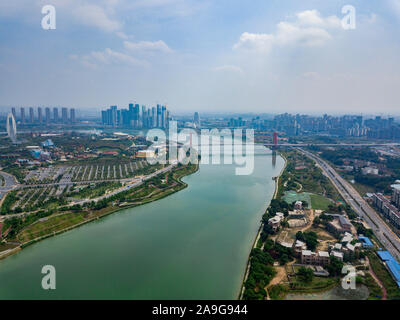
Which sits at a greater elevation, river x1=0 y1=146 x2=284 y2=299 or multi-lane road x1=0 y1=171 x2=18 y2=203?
multi-lane road x1=0 y1=171 x2=18 y2=203

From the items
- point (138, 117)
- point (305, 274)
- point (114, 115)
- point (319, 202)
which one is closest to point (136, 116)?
point (138, 117)

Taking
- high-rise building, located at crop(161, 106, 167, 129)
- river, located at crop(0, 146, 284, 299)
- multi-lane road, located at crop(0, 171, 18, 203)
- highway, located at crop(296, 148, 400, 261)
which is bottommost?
river, located at crop(0, 146, 284, 299)

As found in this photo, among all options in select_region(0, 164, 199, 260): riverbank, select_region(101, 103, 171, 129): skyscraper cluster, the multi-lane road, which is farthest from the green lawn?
select_region(101, 103, 171, 129): skyscraper cluster

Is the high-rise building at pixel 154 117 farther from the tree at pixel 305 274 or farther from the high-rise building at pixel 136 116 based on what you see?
the tree at pixel 305 274

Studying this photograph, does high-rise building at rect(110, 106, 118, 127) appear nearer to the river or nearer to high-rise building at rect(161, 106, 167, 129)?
high-rise building at rect(161, 106, 167, 129)

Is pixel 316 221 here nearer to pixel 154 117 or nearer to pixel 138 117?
pixel 154 117

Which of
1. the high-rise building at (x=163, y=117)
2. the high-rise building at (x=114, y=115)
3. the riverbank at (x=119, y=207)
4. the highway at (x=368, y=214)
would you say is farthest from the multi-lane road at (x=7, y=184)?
the high-rise building at (x=114, y=115)

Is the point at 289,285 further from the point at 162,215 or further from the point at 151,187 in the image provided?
the point at 151,187

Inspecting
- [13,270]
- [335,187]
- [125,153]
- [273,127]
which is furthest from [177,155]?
[273,127]
